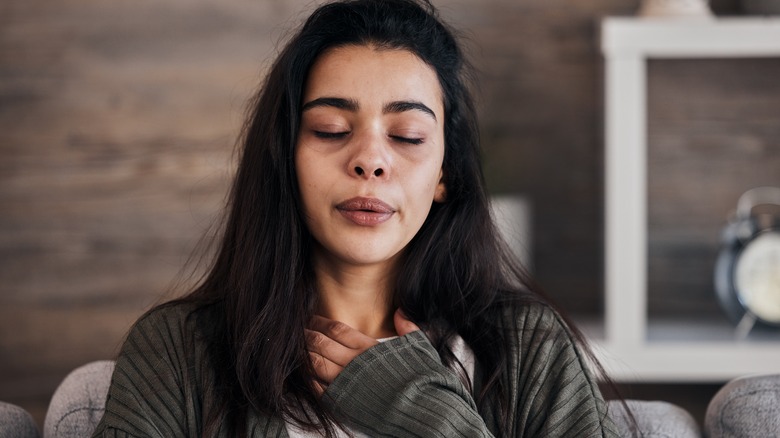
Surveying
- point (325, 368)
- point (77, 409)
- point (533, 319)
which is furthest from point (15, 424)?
point (533, 319)

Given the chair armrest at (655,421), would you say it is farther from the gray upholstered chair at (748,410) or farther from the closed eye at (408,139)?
the closed eye at (408,139)

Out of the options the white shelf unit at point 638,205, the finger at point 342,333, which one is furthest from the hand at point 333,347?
the white shelf unit at point 638,205

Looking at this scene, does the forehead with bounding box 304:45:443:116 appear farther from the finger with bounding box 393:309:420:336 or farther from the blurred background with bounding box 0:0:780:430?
the blurred background with bounding box 0:0:780:430

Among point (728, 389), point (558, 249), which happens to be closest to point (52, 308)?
point (558, 249)

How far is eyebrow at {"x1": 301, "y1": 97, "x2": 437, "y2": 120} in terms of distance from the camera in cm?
126

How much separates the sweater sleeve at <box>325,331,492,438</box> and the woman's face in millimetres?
126

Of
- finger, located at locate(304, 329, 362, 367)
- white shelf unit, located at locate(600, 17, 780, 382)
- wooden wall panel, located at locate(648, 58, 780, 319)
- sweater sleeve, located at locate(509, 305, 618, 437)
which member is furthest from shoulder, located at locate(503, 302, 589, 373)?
wooden wall panel, located at locate(648, 58, 780, 319)

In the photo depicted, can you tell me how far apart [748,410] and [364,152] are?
57 centimetres

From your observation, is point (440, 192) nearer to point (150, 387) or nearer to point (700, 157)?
point (150, 387)

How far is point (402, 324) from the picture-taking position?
1.33 m

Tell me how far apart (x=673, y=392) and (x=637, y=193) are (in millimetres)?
541

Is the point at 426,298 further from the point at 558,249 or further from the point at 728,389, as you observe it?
the point at 558,249

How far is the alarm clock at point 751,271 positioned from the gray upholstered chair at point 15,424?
56.5 inches

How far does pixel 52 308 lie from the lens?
99.6 inches
